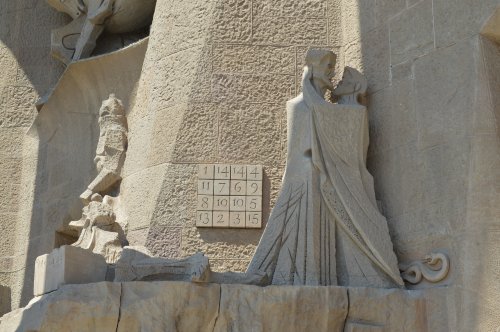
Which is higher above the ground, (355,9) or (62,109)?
(355,9)

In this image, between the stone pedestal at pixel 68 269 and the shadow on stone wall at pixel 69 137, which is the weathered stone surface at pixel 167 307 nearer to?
the stone pedestal at pixel 68 269

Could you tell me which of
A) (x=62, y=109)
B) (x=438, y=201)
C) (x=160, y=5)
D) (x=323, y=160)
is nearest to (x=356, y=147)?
(x=323, y=160)

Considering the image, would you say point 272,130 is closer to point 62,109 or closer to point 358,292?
point 358,292

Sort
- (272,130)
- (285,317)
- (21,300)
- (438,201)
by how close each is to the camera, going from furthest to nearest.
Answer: (21,300), (272,130), (438,201), (285,317)

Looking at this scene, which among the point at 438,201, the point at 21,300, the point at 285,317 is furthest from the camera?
the point at 21,300

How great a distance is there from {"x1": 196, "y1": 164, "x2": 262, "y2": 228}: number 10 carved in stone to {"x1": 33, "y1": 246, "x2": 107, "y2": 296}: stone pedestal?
904mm

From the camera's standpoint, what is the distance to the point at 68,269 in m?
5.84

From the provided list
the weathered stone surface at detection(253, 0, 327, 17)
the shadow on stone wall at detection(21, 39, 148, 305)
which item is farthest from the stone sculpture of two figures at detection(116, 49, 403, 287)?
the shadow on stone wall at detection(21, 39, 148, 305)

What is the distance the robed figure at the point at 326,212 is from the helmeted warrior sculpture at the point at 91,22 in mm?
2529

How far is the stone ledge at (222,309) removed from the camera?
5648mm

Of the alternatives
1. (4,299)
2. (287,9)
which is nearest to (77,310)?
(287,9)

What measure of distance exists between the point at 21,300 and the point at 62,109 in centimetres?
174

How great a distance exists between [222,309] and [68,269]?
0.97 m

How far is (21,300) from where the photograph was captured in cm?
842
